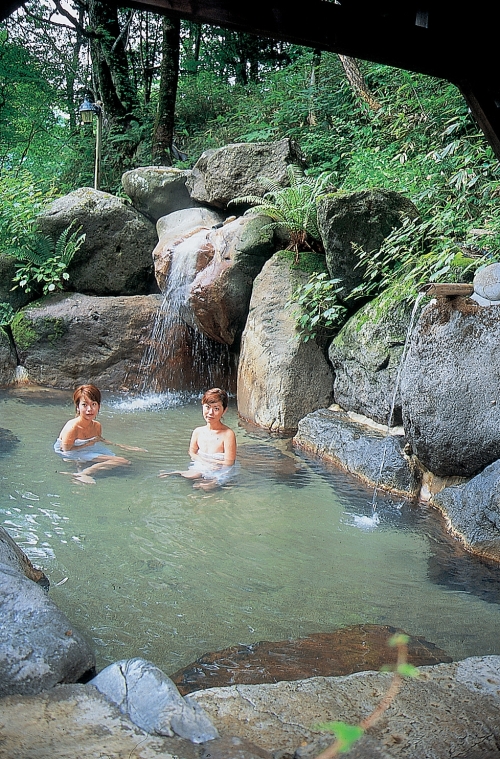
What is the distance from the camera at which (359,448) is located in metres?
5.71

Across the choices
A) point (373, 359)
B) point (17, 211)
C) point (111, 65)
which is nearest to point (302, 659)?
point (373, 359)

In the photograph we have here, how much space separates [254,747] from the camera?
1.90m

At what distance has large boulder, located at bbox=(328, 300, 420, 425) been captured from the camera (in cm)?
602

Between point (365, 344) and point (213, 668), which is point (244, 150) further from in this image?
point (213, 668)

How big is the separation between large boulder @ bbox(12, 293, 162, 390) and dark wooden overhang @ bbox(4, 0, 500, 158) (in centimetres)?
637

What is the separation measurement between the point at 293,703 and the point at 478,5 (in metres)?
3.05

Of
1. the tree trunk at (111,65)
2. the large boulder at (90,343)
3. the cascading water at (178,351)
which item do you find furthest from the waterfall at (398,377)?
the tree trunk at (111,65)

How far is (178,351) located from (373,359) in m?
3.59

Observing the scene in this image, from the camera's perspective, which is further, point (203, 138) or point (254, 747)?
point (203, 138)

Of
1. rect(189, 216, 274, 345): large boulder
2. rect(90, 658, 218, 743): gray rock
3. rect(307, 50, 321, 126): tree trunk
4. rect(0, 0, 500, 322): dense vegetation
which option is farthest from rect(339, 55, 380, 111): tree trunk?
rect(90, 658, 218, 743): gray rock

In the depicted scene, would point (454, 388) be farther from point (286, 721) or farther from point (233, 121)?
point (233, 121)

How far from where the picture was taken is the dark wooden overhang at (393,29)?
258 cm

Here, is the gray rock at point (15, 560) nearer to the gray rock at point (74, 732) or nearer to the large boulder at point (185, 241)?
the gray rock at point (74, 732)

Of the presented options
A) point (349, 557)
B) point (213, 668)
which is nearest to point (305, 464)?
point (349, 557)
